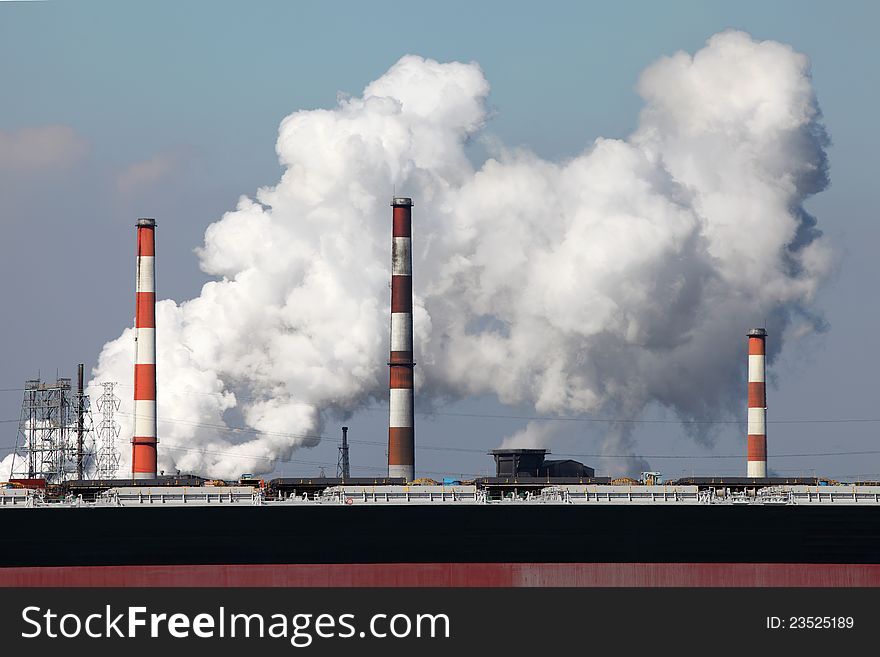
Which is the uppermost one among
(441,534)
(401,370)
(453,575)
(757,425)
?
(401,370)

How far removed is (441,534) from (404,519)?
23.4 ft

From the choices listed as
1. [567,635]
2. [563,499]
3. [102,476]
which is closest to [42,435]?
[102,476]

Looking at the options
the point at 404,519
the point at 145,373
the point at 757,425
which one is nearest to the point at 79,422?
the point at 145,373

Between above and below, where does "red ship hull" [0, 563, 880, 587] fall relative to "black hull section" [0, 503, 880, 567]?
below

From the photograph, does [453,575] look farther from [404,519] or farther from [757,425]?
[757,425]

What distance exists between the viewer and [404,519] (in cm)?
11631

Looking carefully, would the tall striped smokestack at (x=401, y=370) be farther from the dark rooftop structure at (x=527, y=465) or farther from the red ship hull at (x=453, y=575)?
the red ship hull at (x=453, y=575)

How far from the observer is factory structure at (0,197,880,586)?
95.7m

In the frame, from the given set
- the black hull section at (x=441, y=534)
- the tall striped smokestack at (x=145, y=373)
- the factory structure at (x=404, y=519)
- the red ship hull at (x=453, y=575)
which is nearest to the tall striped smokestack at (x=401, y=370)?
the factory structure at (x=404, y=519)

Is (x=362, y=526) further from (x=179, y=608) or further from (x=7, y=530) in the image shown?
(x=179, y=608)

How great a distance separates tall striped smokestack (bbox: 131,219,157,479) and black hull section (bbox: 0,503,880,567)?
52.3 feet

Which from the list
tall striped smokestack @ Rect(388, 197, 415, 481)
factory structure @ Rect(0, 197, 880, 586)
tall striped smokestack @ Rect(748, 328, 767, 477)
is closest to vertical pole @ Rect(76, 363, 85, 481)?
factory structure @ Rect(0, 197, 880, 586)

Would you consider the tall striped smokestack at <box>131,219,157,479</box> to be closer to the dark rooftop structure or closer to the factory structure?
the factory structure

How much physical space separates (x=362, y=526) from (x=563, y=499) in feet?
61.3
